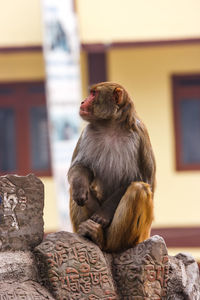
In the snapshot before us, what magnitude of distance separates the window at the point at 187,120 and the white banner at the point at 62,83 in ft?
5.07

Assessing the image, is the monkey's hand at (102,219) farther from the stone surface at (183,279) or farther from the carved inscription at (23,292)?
the carved inscription at (23,292)

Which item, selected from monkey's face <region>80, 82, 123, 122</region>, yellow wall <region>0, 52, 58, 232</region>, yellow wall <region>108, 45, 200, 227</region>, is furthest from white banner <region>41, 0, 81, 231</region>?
monkey's face <region>80, 82, 123, 122</region>

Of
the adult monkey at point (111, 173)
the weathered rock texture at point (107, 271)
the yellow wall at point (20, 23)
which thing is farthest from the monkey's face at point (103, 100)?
the yellow wall at point (20, 23)

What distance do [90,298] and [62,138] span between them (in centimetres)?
655

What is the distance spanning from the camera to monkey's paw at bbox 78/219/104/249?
4652 mm

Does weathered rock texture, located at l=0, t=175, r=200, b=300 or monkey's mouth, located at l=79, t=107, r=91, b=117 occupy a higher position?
monkey's mouth, located at l=79, t=107, r=91, b=117

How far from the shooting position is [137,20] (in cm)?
1119

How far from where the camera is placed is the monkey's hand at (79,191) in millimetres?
4652

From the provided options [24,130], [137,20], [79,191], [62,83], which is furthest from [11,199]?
[24,130]

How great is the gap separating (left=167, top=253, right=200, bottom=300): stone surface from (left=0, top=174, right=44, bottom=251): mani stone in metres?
0.79

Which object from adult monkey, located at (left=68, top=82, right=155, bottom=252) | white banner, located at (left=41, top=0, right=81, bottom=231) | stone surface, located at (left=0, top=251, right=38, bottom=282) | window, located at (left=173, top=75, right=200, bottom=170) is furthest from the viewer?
window, located at (left=173, top=75, right=200, bottom=170)

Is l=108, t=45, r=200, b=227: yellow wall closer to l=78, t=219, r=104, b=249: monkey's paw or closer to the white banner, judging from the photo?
the white banner

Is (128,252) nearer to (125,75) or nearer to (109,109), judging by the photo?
(109,109)

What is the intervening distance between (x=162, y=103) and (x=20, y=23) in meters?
2.22
